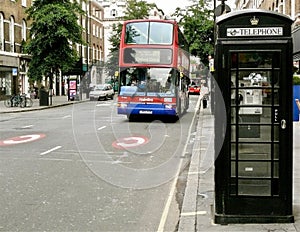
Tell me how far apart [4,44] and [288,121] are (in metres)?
38.7

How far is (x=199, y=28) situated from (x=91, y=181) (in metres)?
32.3

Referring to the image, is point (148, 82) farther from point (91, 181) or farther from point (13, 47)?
point (13, 47)

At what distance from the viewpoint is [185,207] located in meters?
6.69

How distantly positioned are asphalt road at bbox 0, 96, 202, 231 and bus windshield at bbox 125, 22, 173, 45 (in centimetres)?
493

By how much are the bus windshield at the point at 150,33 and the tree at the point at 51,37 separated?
737 inches

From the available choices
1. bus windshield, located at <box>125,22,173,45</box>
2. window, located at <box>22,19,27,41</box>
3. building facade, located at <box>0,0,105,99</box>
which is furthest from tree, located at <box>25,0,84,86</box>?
bus windshield, located at <box>125,22,173,45</box>

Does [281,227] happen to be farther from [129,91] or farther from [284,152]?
[129,91]

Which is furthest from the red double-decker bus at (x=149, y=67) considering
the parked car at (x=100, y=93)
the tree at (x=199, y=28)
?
the parked car at (x=100, y=93)

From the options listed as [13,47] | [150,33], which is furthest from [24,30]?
[150,33]

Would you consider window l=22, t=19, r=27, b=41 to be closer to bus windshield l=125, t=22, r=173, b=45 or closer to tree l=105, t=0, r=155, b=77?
tree l=105, t=0, r=155, b=77

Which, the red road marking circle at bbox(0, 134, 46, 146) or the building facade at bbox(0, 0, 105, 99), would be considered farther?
the building facade at bbox(0, 0, 105, 99)

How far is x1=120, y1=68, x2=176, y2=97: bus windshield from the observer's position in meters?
20.2

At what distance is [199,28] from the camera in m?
39.5

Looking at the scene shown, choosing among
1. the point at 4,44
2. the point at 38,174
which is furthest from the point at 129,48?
the point at 4,44
